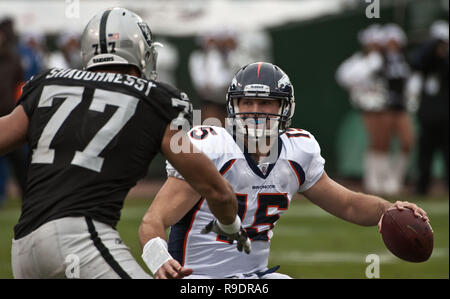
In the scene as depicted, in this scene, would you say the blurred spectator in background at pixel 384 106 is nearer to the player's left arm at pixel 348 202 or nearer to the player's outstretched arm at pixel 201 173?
the player's left arm at pixel 348 202

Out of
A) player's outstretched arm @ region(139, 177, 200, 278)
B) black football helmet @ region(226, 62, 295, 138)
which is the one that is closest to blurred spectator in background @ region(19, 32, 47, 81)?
black football helmet @ region(226, 62, 295, 138)

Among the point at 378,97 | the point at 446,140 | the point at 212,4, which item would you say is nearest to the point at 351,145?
the point at 378,97

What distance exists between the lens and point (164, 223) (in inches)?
133

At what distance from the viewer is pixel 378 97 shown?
1218 centimetres

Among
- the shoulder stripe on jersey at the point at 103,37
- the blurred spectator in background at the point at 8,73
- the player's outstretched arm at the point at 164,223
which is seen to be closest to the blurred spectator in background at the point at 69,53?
the blurred spectator in background at the point at 8,73

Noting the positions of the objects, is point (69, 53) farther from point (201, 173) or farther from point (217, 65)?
point (201, 173)

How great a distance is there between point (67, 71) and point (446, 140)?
890 centimetres

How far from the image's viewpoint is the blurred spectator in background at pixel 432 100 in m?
11.3

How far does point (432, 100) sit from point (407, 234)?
8.12m

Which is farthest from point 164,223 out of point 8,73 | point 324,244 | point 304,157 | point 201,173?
point 8,73

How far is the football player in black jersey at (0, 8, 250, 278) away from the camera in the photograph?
2.84m

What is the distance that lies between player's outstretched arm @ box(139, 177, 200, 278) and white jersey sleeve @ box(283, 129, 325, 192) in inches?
22.9
